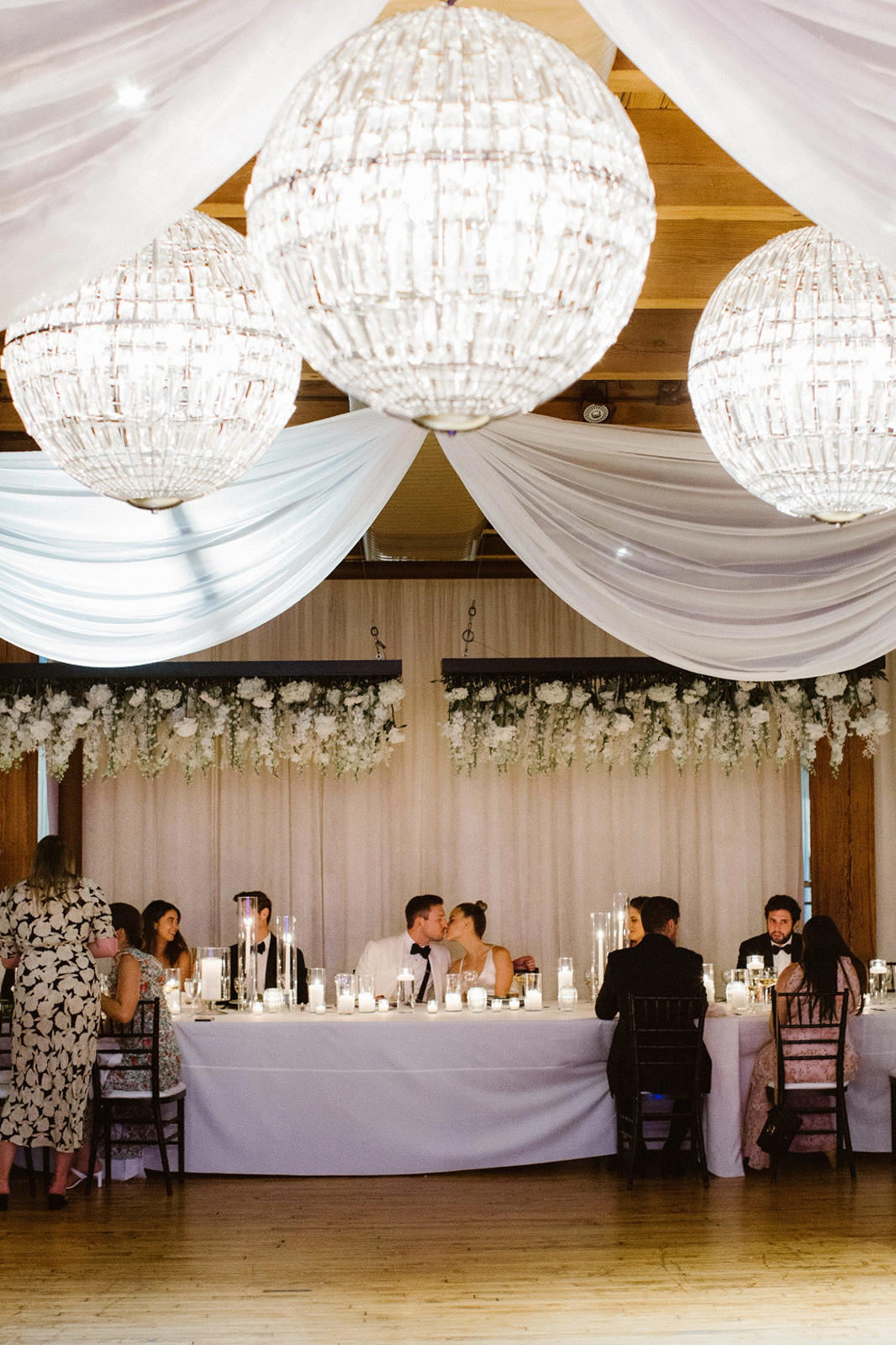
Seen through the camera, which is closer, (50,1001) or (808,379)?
(808,379)

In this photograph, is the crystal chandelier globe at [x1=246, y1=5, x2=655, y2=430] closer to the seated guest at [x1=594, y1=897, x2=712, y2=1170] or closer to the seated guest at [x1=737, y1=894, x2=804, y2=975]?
the seated guest at [x1=594, y1=897, x2=712, y2=1170]

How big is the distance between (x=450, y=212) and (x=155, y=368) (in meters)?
1.02

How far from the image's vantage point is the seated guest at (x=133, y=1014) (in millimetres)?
6012

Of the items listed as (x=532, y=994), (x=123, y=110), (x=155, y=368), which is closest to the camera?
(x=123, y=110)

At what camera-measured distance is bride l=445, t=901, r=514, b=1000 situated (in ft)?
22.9

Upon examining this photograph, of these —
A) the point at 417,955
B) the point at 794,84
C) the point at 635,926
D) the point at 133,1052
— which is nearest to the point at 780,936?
the point at 635,926

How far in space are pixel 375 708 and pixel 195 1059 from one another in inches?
97.7

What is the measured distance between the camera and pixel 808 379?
2459 millimetres

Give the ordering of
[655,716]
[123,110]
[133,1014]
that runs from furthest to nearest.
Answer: [655,716], [133,1014], [123,110]

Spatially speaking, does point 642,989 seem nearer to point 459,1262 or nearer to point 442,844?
→ point 459,1262

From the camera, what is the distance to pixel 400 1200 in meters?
5.95

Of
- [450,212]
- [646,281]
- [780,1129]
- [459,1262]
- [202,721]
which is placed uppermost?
[646,281]

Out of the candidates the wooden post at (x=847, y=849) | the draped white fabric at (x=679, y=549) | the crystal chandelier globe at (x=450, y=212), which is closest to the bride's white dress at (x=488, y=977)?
the wooden post at (x=847, y=849)

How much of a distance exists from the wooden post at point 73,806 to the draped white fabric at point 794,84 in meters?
7.91
